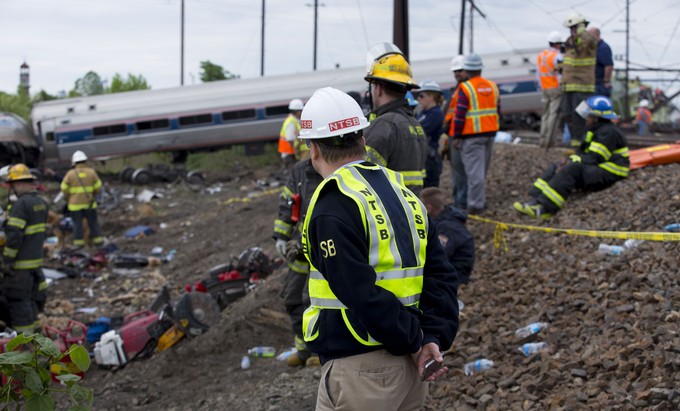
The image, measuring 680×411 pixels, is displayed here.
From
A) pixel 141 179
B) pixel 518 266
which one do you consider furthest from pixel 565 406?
pixel 141 179

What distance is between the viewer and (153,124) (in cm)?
2781

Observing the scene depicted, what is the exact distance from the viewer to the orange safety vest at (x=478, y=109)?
392 inches

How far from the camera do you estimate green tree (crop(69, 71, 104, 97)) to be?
4197 centimetres

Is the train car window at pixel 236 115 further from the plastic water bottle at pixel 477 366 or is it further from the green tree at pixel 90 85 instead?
the plastic water bottle at pixel 477 366

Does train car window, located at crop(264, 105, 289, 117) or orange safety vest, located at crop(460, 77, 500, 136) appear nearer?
orange safety vest, located at crop(460, 77, 500, 136)

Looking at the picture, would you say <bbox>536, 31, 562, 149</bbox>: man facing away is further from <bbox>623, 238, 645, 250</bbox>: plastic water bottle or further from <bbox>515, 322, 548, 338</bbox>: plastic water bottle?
<bbox>515, 322, 548, 338</bbox>: plastic water bottle

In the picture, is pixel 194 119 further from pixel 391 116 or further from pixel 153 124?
pixel 391 116

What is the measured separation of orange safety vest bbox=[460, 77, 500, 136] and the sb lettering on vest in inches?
283

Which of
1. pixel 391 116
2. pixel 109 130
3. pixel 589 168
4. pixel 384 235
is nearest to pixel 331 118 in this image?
pixel 384 235

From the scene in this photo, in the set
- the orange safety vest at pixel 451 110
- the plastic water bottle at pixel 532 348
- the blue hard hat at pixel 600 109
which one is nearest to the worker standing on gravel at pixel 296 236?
the plastic water bottle at pixel 532 348

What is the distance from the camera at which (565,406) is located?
180 inches

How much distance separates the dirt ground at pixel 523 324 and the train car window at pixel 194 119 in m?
15.5

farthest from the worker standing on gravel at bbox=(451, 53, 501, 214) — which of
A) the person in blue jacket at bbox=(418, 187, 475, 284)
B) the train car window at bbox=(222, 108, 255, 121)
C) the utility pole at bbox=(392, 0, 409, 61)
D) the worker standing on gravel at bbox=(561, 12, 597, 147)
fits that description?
the train car window at bbox=(222, 108, 255, 121)

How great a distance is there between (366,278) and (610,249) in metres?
5.39
